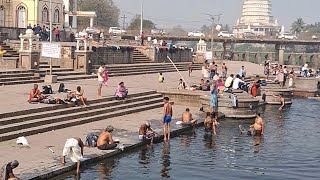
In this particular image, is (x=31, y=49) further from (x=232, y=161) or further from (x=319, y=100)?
(x=319, y=100)


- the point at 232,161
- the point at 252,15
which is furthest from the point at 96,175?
the point at 252,15

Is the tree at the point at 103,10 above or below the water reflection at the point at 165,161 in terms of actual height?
above

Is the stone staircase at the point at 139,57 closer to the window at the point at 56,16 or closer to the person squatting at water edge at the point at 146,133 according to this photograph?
the window at the point at 56,16

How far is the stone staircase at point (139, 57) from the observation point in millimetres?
41859

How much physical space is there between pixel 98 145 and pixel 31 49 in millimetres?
14105

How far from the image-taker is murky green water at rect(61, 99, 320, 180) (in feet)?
45.1

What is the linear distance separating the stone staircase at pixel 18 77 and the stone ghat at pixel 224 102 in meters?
6.83

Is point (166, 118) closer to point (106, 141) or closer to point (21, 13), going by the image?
point (106, 141)

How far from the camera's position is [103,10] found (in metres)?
103

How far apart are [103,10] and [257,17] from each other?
97.2m

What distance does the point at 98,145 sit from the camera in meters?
14.9

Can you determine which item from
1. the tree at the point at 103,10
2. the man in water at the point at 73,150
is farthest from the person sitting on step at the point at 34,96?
the tree at the point at 103,10

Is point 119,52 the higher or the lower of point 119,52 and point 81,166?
the higher

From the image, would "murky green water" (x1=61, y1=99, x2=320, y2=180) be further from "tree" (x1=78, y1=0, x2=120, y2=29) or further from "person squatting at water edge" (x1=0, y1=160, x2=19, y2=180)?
"tree" (x1=78, y1=0, x2=120, y2=29)
